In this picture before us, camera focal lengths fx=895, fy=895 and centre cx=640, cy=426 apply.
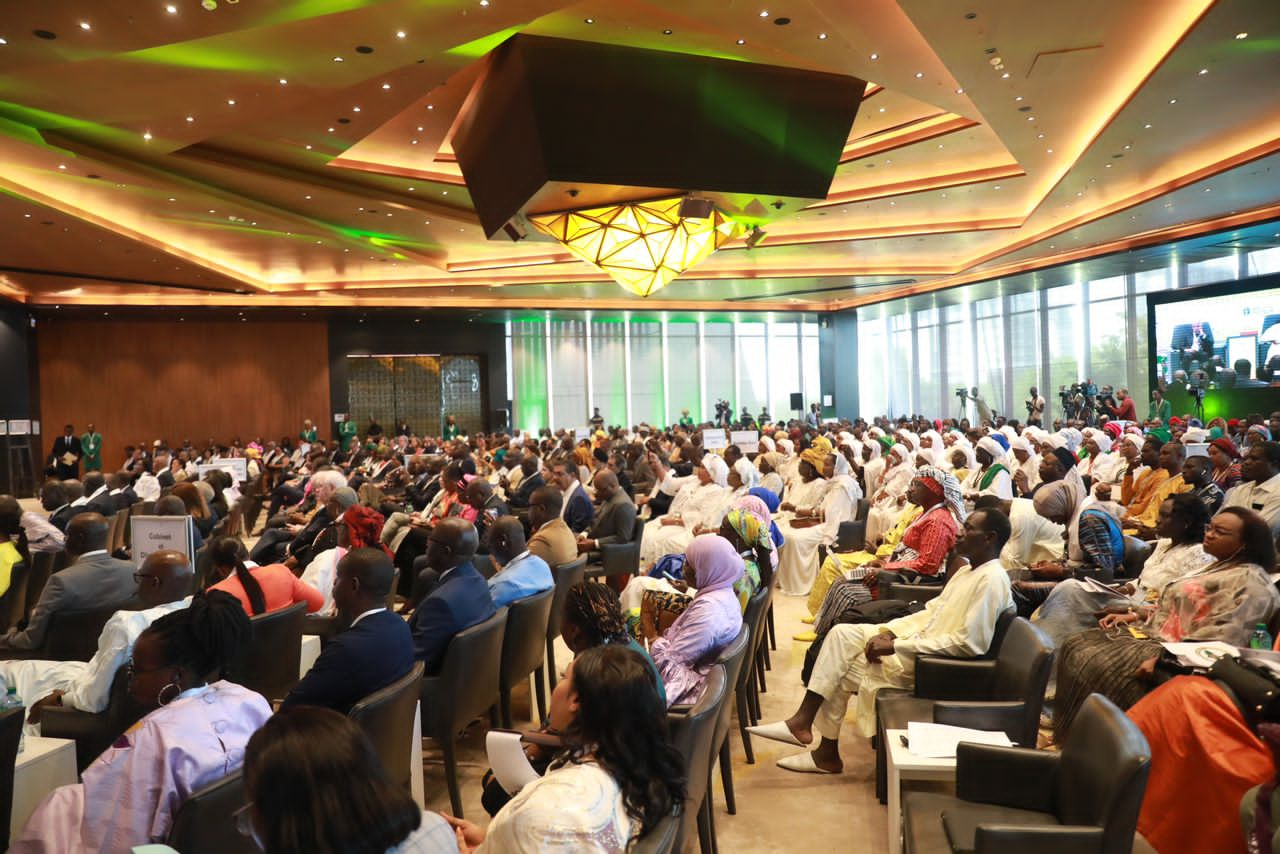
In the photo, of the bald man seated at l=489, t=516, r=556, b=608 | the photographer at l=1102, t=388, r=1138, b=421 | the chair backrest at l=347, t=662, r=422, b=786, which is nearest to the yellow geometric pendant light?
the bald man seated at l=489, t=516, r=556, b=608

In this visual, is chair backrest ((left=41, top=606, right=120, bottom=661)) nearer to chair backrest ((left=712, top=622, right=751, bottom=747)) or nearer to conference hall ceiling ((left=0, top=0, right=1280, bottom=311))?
chair backrest ((left=712, top=622, right=751, bottom=747))

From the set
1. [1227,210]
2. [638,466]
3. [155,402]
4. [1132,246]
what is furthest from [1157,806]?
[155,402]

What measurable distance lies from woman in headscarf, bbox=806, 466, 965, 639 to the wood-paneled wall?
827 inches

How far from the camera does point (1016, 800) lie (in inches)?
108

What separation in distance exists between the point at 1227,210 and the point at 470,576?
44.9 ft

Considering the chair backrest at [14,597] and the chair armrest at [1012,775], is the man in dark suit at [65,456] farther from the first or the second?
the chair armrest at [1012,775]

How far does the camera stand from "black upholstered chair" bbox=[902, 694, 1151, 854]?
7.29 ft

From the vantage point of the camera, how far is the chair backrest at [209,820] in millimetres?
2180

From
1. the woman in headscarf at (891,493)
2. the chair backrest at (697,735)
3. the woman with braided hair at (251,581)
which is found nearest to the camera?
the chair backrest at (697,735)

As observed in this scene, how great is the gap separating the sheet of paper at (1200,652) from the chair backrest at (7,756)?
12.3ft

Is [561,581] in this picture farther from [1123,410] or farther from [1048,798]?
[1123,410]

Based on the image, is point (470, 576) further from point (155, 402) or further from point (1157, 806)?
point (155, 402)

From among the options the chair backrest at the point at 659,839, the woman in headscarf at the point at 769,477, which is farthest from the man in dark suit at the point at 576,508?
the chair backrest at the point at 659,839

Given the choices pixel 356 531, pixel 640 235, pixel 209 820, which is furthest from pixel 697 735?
pixel 640 235
